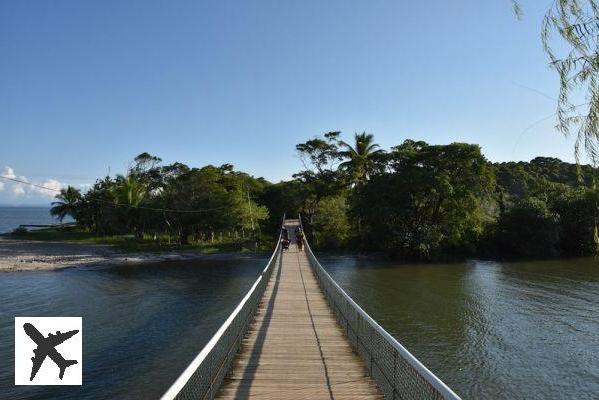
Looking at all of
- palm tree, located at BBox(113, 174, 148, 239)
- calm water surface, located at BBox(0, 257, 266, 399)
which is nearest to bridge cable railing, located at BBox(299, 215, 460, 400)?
calm water surface, located at BBox(0, 257, 266, 399)

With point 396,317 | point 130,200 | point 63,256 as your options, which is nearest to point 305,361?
point 396,317

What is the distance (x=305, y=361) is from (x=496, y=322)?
1192 cm

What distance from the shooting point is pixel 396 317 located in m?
17.5

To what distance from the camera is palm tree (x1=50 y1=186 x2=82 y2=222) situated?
173ft

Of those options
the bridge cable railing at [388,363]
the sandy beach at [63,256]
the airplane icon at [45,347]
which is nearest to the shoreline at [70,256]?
the sandy beach at [63,256]

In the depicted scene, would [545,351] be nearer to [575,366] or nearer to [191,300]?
[575,366]

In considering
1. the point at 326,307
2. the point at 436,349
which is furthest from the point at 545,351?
the point at 326,307

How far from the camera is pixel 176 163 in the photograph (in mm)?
49812

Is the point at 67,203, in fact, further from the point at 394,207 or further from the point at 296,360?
the point at 296,360

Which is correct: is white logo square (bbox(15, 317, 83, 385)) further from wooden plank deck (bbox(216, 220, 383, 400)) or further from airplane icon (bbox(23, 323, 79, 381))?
wooden plank deck (bbox(216, 220, 383, 400))

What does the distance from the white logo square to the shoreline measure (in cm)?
1994

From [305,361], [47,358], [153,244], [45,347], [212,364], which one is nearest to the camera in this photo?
[212,364]

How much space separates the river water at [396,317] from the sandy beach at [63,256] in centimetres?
256

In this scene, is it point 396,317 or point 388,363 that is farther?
point 396,317
